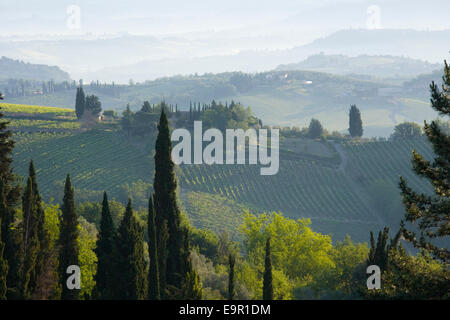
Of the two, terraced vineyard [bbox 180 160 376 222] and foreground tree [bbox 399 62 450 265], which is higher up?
foreground tree [bbox 399 62 450 265]

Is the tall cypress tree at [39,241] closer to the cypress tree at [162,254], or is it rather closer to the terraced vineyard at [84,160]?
the cypress tree at [162,254]

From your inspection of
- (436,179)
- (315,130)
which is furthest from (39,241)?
(315,130)

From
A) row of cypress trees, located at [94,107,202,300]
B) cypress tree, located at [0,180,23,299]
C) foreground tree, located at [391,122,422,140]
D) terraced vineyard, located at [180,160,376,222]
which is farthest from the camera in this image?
foreground tree, located at [391,122,422,140]

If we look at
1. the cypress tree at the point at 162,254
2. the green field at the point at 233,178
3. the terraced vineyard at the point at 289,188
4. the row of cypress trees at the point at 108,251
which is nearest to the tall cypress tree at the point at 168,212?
the row of cypress trees at the point at 108,251

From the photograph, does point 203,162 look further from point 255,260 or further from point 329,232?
point 255,260

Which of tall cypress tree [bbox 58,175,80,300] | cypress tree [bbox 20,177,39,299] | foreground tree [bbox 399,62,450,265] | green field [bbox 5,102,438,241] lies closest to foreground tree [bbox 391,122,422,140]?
green field [bbox 5,102,438,241]

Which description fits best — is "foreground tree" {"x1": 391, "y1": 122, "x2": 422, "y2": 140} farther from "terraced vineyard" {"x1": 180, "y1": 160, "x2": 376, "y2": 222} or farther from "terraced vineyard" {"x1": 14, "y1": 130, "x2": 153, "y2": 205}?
"terraced vineyard" {"x1": 14, "y1": 130, "x2": 153, "y2": 205}

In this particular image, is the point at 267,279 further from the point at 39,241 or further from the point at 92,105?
the point at 92,105
